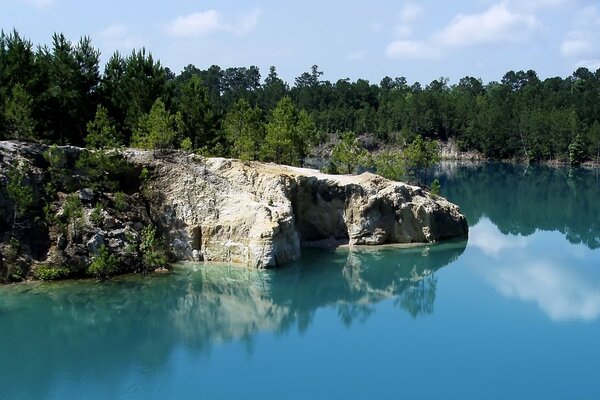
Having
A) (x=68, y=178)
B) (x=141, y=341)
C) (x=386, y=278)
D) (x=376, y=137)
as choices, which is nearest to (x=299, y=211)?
(x=386, y=278)

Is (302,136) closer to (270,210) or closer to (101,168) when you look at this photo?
(270,210)

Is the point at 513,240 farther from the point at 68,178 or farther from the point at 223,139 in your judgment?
the point at 68,178

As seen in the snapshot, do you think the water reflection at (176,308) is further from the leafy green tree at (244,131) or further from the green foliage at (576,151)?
the green foliage at (576,151)

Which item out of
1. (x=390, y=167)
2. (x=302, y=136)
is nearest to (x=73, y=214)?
(x=302, y=136)

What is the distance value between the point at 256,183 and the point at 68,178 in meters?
10.0

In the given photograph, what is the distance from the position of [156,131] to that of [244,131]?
12.9m

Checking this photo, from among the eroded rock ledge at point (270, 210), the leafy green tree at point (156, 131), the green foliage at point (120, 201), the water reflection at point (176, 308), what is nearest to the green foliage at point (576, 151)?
the eroded rock ledge at point (270, 210)

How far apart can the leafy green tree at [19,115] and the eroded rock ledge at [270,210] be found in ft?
18.3

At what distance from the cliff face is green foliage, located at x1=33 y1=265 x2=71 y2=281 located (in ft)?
0.30

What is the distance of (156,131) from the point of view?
35.9m

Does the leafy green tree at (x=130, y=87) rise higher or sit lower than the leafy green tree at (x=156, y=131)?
higher

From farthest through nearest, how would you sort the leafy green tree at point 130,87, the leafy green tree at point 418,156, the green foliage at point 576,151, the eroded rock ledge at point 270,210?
1. the green foliage at point 576,151
2. the leafy green tree at point 418,156
3. the leafy green tree at point 130,87
4. the eroded rock ledge at point 270,210

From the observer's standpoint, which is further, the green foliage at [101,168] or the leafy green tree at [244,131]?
the leafy green tree at [244,131]

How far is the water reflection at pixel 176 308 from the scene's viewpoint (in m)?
22.6
